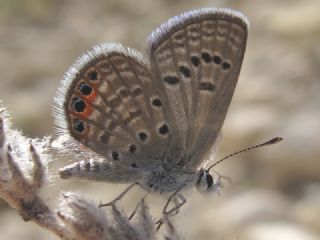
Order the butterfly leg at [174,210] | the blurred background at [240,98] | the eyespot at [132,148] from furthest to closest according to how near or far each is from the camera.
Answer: the blurred background at [240,98], the eyespot at [132,148], the butterfly leg at [174,210]

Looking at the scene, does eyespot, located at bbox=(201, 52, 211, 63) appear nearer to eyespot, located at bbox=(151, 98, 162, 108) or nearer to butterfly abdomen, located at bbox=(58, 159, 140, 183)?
eyespot, located at bbox=(151, 98, 162, 108)

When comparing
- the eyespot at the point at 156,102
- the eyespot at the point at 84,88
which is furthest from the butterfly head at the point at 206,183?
the eyespot at the point at 84,88

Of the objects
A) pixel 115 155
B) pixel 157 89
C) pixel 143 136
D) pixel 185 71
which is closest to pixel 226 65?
pixel 185 71

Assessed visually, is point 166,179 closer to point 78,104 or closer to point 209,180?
point 209,180

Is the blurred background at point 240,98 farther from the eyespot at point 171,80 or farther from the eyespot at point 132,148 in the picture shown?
the eyespot at point 171,80

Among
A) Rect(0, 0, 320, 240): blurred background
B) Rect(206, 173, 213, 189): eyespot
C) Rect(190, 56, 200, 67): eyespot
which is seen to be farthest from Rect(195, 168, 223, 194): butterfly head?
Rect(0, 0, 320, 240): blurred background

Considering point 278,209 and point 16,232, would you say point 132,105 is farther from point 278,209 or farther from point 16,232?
point 16,232
